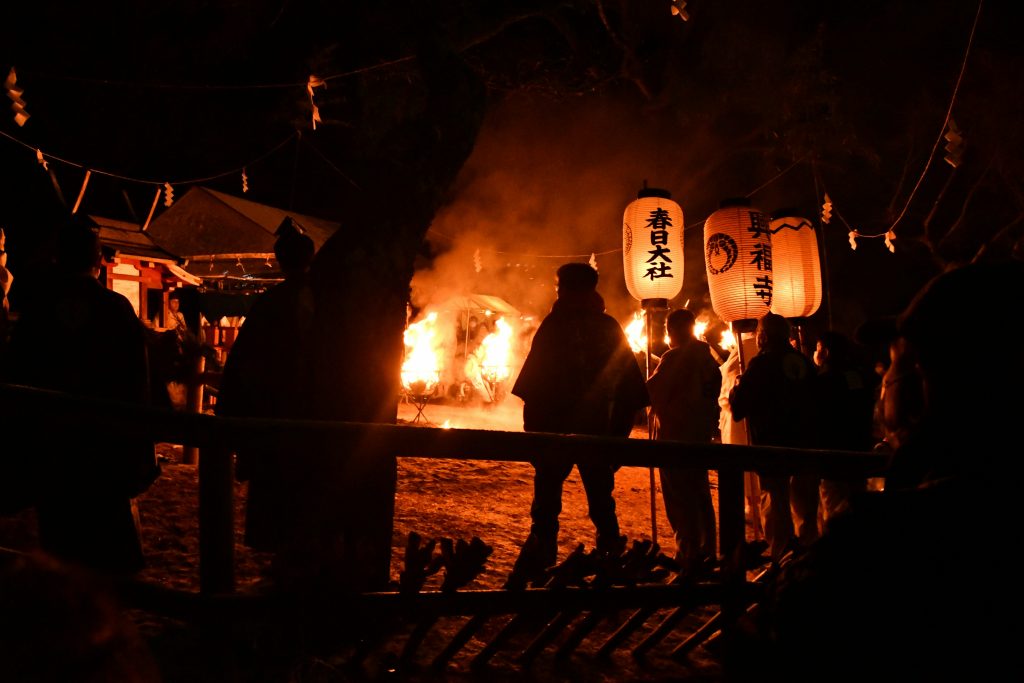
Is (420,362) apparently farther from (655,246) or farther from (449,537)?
(449,537)

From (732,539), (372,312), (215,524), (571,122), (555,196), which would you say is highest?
(571,122)

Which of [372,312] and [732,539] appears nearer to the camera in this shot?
[732,539]

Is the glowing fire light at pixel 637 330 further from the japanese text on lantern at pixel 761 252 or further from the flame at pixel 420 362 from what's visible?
the japanese text on lantern at pixel 761 252

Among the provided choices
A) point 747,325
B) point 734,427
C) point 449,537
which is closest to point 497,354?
point 747,325

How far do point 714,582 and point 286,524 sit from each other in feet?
7.80

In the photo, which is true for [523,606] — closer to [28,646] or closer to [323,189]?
[28,646]

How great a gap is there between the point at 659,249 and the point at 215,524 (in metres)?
6.82

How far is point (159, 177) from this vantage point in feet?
63.9

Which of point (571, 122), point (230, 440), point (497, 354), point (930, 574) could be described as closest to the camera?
point (930, 574)

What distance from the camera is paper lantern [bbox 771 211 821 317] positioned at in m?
9.06

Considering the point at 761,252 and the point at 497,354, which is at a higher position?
the point at 761,252

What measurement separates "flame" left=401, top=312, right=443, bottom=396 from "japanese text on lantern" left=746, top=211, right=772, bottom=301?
8343 millimetres

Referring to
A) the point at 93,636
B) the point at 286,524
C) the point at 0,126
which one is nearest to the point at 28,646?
the point at 93,636

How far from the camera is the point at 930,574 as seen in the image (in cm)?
115
